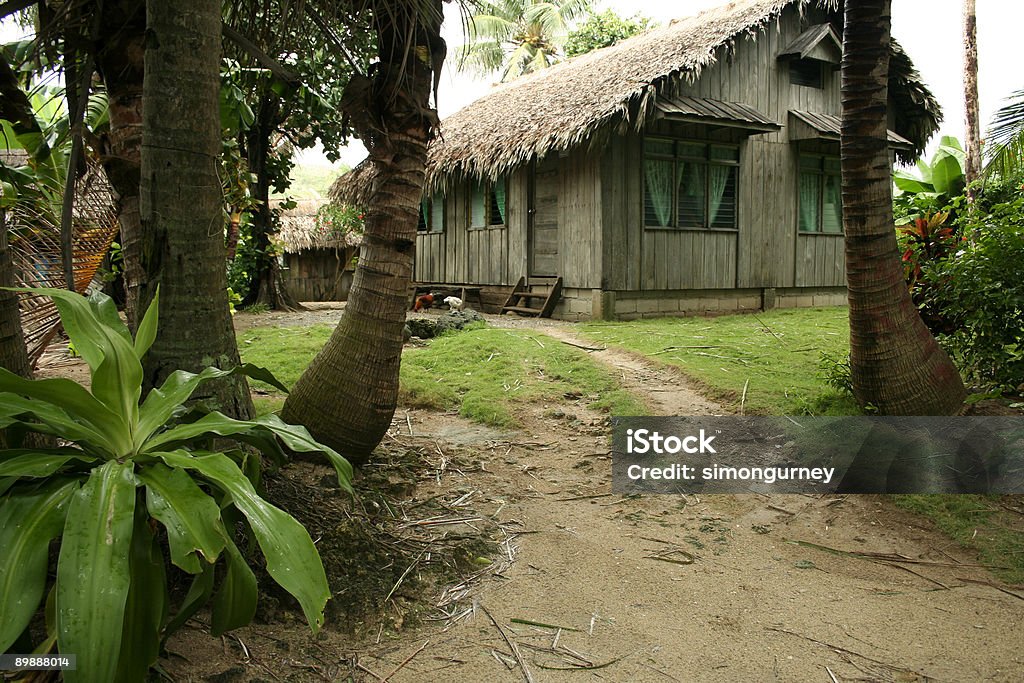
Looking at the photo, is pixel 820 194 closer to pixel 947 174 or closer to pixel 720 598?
pixel 947 174

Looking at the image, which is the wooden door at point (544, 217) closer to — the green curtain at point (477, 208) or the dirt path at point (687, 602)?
the green curtain at point (477, 208)

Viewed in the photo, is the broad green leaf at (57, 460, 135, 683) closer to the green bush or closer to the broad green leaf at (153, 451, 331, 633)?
the broad green leaf at (153, 451, 331, 633)

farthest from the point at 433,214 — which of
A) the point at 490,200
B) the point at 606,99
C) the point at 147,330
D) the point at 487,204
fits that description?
the point at 147,330

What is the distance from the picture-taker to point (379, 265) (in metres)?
3.81

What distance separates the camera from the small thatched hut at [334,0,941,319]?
10844 mm

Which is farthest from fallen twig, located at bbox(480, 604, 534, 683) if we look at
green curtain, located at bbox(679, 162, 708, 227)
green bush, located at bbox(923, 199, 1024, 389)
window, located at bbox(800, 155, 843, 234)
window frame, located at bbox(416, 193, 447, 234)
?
window frame, located at bbox(416, 193, 447, 234)

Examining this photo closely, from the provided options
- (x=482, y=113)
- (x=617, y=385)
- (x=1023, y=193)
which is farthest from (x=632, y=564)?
(x=482, y=113)

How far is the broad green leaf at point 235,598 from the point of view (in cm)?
193

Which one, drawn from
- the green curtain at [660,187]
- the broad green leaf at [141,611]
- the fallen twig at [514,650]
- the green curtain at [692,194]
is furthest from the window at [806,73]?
the broad green leaf at [141,611]

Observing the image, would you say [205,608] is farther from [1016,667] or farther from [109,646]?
[1016,667]

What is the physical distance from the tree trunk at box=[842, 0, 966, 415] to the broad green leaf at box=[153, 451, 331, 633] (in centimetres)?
395

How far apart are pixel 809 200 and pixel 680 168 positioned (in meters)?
3.29

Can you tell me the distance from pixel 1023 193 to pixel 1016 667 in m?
3.87

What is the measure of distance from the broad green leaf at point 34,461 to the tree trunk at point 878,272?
4396 mm
